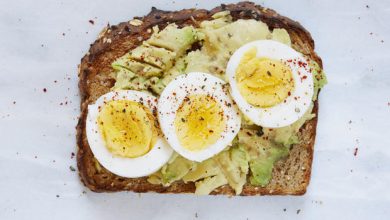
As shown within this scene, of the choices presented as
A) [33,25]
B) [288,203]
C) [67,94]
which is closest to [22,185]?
[67,94]

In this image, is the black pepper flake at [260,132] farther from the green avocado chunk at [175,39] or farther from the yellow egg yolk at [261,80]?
the green avocado chunk at [175,39]

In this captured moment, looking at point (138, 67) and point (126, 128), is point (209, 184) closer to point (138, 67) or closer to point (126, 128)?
point (126, 128)

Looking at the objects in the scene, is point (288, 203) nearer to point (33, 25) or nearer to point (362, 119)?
point (362, 119)

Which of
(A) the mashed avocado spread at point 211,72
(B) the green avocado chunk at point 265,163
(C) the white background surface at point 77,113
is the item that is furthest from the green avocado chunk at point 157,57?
(B) the green avocado chunk at point 265,163

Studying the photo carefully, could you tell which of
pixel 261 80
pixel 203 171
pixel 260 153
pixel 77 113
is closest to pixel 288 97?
pixel 261 80

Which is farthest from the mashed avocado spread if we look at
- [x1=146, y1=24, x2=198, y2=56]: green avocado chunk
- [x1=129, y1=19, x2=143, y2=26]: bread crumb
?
[x1=129, y1=19, x2=143, y2=26]: bread crumb
